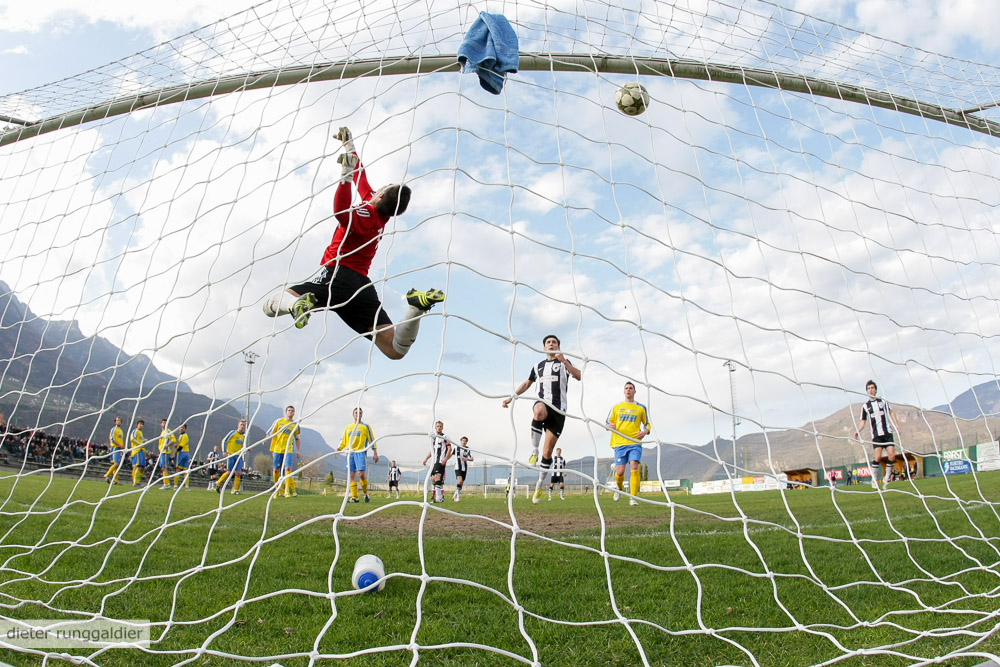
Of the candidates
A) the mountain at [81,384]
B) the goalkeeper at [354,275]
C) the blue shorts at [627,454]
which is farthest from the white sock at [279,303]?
the blue shorts at [627,454]

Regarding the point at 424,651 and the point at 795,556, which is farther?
the point at 795,556

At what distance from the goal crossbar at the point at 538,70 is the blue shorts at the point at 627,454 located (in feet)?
13.3

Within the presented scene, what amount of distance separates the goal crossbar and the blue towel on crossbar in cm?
66

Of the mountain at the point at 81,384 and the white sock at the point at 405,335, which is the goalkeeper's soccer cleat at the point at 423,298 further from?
the mountain at the point at 81,384

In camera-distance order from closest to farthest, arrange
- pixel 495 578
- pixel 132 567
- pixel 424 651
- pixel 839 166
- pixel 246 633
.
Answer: pixel 424 651 → pixel 246 633 → pixel 495 578 → pixel 132 567 → pixel 839 166

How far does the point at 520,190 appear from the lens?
3.59 m

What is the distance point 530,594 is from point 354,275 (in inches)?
96.5

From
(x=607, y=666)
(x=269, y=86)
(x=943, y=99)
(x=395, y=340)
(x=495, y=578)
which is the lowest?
(x=607, y=666)

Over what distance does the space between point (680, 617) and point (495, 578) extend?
97cm

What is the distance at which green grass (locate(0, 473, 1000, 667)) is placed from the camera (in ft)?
7.47

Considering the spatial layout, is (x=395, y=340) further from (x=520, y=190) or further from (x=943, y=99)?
(x=943, y=99)

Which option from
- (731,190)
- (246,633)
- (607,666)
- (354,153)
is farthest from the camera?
(731,190)

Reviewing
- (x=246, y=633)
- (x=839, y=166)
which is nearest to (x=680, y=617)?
(x=246, y=633)

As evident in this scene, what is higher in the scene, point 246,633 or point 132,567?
point 132,567
